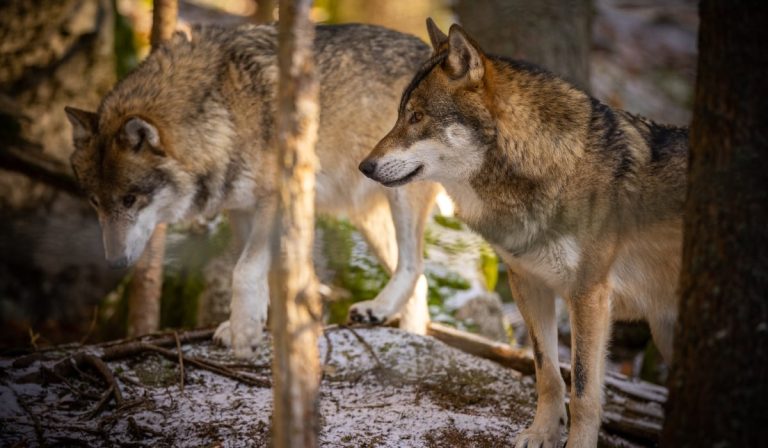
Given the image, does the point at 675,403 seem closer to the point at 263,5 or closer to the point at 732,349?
the point at 732,349

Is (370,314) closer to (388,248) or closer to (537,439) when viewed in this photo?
(388,248)

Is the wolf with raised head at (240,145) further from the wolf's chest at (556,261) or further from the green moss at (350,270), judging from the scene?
the wolf's chest at (556,261)

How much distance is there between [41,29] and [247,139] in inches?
151

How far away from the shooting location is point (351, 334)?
4.76 meters

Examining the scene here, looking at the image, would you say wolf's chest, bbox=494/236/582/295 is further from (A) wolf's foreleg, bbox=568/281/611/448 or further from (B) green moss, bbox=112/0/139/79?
(B) green moss, bbox=112/0/139/79

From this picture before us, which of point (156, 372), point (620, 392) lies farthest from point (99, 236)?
point (620, 392)

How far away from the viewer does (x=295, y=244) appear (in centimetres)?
241

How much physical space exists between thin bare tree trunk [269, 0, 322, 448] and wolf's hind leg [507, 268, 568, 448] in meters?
1.62

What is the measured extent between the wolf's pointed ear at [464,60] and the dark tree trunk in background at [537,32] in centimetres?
327

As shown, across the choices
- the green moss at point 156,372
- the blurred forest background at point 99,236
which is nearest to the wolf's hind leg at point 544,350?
the green moss at point 156,372

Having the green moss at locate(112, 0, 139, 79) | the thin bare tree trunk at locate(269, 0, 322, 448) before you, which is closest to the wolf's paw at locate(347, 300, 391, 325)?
the thin bare tree trunk at locate(269, 0, 322, 448)

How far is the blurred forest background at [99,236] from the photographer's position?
21.2ft

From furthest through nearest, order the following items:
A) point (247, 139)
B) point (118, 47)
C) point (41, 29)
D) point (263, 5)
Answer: point (263, 5) < point (118, 47) < point (41, 29) < point (247, 139)

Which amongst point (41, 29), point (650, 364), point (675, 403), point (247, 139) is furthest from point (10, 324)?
point (675, 403)
